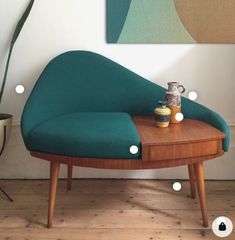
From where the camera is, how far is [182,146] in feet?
4.99

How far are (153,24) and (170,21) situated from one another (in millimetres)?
105

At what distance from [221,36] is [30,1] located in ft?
3.89

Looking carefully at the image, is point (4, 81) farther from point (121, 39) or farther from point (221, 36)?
point (221, 36)

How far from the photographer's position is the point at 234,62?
2180mm

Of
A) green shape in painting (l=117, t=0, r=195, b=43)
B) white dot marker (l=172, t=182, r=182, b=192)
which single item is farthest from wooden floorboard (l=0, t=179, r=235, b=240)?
green shape in painting (l=117, t=0, r=195, b=43)

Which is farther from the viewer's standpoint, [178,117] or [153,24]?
[153,24]

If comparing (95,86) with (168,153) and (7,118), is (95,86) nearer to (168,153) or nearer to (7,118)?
(7,118)

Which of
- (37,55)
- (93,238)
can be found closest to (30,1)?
(37,55)

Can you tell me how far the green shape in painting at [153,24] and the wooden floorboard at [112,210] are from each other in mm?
921

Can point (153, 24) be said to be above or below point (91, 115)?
above

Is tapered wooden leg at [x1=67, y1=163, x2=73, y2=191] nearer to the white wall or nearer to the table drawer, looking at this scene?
the white wall

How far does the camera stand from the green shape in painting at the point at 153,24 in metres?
2.08

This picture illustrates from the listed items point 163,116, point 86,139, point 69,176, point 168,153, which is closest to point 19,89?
point 69,176

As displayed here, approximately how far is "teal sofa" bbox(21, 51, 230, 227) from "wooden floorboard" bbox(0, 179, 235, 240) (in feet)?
0.34
